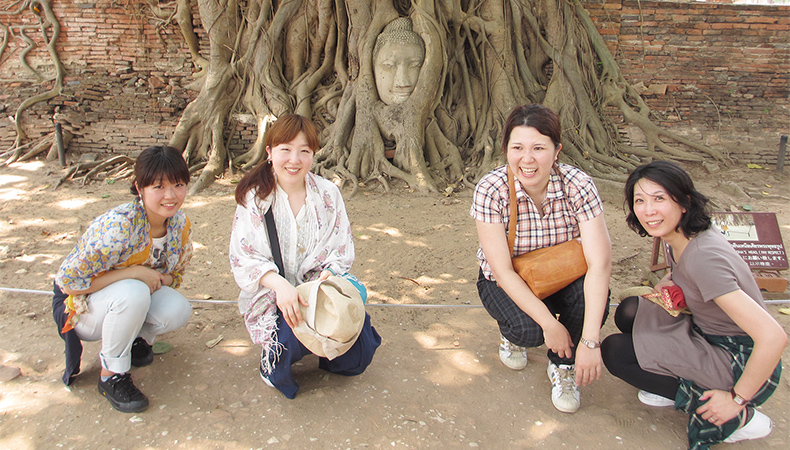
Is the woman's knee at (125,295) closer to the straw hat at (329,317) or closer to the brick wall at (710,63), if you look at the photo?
the straw hat at (329,317)

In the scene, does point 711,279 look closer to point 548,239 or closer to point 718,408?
point 718,408

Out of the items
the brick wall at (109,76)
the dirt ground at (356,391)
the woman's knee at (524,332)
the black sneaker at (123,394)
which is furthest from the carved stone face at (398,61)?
the black sneaker at (123,394)

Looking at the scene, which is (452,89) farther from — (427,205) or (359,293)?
(359,293)

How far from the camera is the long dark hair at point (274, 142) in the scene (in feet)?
7.13

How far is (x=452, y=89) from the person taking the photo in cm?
598

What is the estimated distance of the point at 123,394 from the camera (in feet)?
7.09

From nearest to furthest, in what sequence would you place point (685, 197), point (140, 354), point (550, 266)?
point (685, 197), point (550, 266), point (140, 354)

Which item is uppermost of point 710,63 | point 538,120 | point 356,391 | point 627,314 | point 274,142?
point 710,63

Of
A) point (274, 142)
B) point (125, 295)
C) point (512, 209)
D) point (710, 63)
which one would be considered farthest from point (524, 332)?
point (710, 63)

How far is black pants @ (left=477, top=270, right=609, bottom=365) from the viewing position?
2248 mm

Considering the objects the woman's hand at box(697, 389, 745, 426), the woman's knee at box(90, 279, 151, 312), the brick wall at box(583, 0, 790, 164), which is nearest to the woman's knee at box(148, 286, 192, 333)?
the woman's knee at box(90, 279, 151, 312)

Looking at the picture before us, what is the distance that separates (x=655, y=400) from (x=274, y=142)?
201 centimetres

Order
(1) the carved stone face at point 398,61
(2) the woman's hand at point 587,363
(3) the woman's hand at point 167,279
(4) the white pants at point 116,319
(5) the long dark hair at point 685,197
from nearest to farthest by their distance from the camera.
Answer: (5) the long dark hair at point 685,197, (2) the woman's hand at point 587,363, (4) the white pants at point 116,319, (3) the woman's hand at point 167,279, (1) the carved stone face at point 398,61

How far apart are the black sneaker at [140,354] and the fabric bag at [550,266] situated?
6.05 ft
